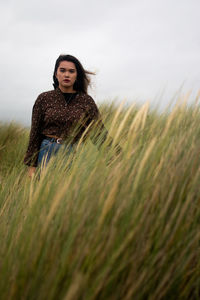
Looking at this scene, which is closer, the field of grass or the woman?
the field of grass

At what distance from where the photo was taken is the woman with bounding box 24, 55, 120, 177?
8.50 ft

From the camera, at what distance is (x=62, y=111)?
2617mm

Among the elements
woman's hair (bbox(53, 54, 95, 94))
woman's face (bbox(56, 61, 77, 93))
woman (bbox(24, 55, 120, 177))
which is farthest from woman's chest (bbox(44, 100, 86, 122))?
woman's hair (bbox(53, 54, 95, 94))

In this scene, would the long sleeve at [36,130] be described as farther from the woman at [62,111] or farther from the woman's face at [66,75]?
the woman's face at [66,75]

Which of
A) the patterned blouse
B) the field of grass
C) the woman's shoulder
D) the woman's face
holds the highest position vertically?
the woman's face

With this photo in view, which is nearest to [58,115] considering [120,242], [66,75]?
[66,75]

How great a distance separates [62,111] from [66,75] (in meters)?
0.33

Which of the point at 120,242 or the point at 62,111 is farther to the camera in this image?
the point at 62,111

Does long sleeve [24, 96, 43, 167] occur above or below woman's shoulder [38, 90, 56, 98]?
below

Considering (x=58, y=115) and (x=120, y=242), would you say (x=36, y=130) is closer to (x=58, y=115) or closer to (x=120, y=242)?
(x=58, y=115)

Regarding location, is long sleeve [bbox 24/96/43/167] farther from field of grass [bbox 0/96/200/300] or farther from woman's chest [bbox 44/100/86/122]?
field of grass [bbox 0/96/200/300]

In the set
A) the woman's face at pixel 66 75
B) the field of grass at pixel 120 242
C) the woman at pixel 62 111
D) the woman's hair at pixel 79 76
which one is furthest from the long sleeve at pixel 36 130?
the field of grass at pixel 120 242

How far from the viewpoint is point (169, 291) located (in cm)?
86

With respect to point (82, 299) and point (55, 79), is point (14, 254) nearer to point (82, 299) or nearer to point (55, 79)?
point (82, 299)
